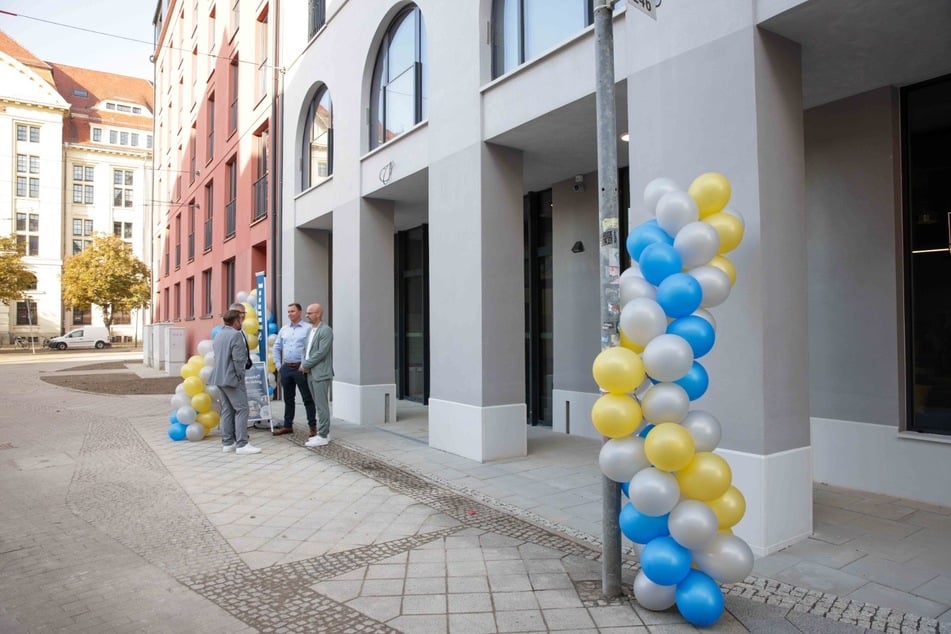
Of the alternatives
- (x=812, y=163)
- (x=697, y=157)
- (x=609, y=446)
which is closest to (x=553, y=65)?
(x=697, y=157)

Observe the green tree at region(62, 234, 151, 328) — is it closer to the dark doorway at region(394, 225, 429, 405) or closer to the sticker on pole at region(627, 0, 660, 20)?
the dark doorway at region(394, 225, 429, 405)

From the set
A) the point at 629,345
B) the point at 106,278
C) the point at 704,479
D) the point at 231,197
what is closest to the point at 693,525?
the point at 704,479

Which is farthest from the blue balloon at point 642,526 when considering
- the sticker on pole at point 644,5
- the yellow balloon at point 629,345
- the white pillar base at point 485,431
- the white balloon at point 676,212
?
the white pillar base at point 485,431

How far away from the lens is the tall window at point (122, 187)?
6094 cm

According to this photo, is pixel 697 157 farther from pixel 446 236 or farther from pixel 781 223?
pixel 446 236

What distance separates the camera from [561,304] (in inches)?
352

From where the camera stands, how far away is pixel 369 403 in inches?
391

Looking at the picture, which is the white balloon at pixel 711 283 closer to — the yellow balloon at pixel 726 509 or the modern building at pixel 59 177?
the yellow balloon at pixel 726 509

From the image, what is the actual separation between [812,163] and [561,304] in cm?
382

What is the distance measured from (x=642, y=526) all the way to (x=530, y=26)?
5720mm

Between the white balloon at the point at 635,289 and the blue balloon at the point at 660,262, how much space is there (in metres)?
0.04

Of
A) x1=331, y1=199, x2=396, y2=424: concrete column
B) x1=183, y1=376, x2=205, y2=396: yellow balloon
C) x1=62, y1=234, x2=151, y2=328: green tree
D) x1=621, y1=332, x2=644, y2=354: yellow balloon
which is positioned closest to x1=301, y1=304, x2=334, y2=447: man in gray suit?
x1=331, y1=199, x2=396, y2=424: concrete column

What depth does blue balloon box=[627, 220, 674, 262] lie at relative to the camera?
11.8ft

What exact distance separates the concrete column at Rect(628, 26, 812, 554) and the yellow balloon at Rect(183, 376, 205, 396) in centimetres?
718
